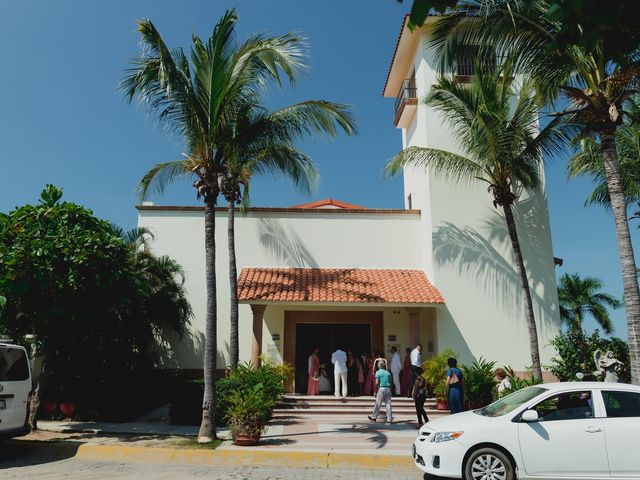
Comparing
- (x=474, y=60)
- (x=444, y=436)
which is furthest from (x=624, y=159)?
(x=444, y=436)

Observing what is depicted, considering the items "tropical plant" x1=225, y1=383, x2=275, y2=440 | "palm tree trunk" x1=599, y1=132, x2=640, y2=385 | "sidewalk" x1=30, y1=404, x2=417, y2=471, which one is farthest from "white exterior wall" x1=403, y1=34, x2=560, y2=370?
"tropical plant" x1=225, y1=383, x2=275, y2=440

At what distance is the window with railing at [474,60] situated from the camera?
9703mm

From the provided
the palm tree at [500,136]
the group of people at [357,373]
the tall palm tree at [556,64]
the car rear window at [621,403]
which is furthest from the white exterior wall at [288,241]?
the car rear window at [621,403]

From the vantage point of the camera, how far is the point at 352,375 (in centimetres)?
1636

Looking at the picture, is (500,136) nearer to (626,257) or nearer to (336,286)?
(626,257)

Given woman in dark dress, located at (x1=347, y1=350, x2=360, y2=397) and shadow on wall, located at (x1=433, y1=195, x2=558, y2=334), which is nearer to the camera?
shadow on wall, located at (x1=433, y1=195, x2=558, y2=334)

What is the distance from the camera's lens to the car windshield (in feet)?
22.8

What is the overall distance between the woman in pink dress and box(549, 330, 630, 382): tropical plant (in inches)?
288

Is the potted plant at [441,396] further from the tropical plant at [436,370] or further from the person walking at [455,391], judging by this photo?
the person walking at [455,391]

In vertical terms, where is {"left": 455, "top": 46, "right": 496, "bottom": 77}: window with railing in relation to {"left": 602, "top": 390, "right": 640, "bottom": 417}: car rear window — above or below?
above

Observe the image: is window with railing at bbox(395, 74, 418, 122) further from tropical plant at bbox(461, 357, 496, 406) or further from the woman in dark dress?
tropical plant at bbox(461, 357, 496, 406)

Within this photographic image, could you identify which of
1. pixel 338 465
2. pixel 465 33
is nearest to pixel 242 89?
pixel 465 33

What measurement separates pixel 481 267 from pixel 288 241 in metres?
6.73

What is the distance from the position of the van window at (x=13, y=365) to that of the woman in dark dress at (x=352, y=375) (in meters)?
9.69
